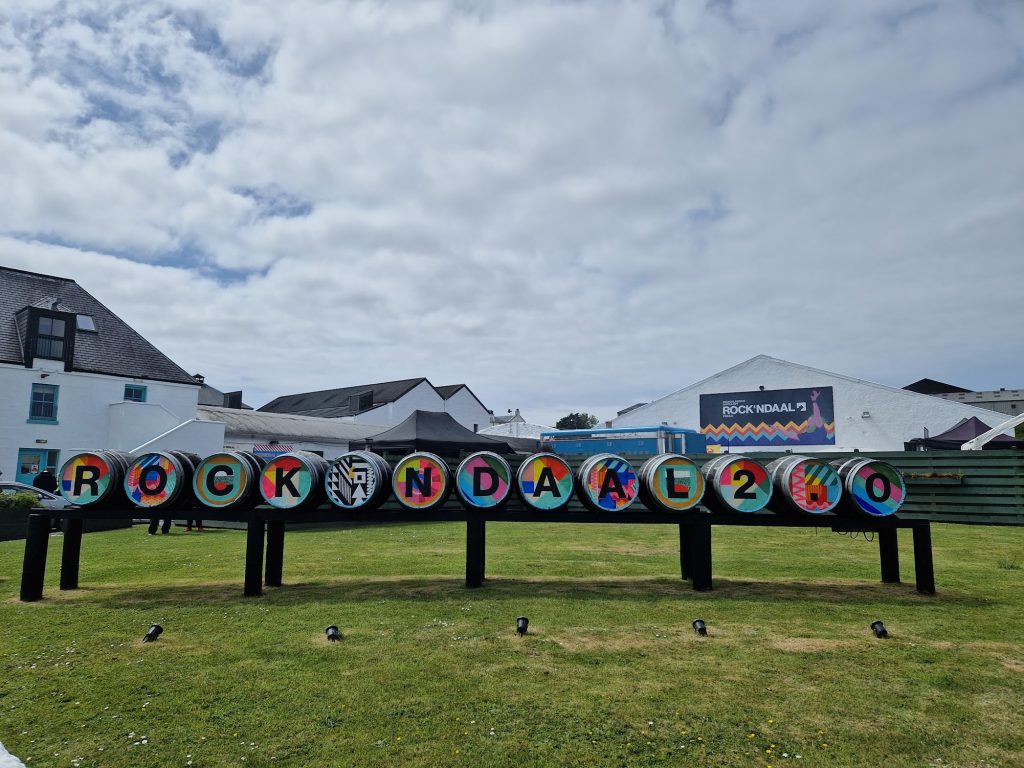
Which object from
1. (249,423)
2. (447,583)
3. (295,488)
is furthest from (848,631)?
(249,423)

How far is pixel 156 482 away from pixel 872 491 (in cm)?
978

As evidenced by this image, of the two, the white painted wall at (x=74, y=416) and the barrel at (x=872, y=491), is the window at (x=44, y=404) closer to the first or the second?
the white painted wall at (x=74, y=416)

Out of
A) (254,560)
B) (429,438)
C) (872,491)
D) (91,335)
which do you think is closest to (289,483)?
(254,560)

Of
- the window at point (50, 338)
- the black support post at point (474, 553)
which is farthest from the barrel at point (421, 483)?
the window at point (50, 338)

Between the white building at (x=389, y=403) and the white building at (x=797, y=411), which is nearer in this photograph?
the white building at (x=797, y=411)

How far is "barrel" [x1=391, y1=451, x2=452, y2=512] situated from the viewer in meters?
9.07

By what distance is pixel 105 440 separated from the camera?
29.9m

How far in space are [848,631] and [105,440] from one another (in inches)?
1265

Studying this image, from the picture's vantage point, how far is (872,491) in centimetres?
881

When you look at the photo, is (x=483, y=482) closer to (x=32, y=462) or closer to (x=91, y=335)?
(x=32, y=462)

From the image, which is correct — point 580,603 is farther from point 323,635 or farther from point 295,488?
point 295,488

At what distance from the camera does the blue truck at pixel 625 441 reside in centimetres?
3152

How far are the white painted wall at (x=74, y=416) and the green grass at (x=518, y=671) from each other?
2081cm

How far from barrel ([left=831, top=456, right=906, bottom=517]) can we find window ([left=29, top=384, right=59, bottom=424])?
31328 mm
